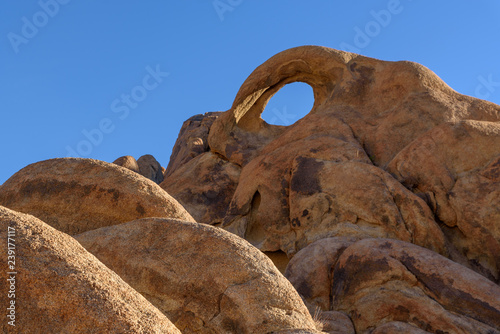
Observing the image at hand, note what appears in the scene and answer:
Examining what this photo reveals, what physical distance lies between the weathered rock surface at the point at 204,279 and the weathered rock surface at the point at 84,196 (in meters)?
1.30

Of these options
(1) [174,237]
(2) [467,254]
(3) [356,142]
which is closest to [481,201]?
(2) [467,254]

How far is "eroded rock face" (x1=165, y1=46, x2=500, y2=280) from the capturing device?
10188mm

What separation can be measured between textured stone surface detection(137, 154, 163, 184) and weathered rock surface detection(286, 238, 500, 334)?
630 inches

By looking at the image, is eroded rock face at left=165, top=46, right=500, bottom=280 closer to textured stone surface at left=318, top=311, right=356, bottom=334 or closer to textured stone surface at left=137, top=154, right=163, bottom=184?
textured stone surface at left=318, top=311, right=356, bottom=334

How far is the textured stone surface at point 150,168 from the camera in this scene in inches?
938

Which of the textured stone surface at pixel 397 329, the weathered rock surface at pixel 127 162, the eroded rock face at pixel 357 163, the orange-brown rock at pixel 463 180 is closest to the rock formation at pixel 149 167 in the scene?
the weathered rock surface at pixel 127 162

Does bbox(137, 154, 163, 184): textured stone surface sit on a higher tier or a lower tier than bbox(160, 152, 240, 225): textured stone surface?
higher

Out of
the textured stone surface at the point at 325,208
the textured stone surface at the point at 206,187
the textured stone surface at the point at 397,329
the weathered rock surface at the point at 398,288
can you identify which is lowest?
the textured stone surface at the point at 397,329

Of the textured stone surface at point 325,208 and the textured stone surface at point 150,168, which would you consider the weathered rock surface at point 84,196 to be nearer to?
the textured stone surface at point 325,208

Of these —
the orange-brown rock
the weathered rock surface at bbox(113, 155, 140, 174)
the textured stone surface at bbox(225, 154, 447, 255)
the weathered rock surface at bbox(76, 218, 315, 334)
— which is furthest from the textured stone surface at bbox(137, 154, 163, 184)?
the weathered rock surface at bbox(76, 218, 315, 334)

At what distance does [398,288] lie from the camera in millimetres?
7586

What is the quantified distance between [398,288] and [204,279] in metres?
4.00

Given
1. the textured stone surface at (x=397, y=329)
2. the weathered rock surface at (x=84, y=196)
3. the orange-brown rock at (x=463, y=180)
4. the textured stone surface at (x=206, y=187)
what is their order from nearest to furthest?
the weathered rock surface at (x=84, y=196) < the textured stone surface at (x=397, y=329) < the orange-brown rock at (x=463, y=180) < the textured stone surface at (x=206, y=187)

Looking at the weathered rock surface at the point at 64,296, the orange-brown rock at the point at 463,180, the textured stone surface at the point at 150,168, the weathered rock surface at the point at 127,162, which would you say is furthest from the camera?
the textured stone surface at the point at 150,168
